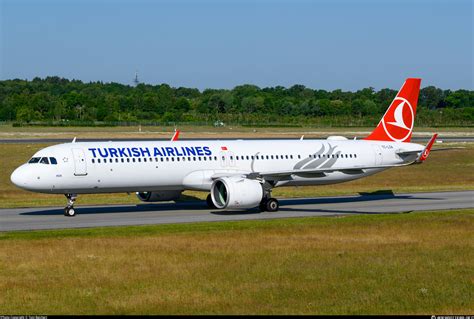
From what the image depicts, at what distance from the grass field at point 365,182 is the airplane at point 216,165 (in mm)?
5692

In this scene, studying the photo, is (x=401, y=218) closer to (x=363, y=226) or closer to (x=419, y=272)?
(x=363, y=226)

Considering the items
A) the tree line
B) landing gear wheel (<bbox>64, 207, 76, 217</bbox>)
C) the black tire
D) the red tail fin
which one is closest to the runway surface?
landing gear wheel (<bbox>64, 207, 76, 217</bbox>)

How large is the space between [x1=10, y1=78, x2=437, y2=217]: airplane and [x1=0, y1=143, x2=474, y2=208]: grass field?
5692 mm

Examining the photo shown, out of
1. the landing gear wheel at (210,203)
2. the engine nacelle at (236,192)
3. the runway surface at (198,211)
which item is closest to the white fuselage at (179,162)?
the engine nacelle at (236,192)

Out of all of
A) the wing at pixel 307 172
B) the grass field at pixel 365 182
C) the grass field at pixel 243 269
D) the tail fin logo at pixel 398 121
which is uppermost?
the tail fin logo at pixel 398 121

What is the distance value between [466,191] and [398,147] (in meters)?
8.64

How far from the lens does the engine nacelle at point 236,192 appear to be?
39375 mm

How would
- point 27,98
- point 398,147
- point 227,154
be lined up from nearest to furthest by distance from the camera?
point 227,154 → point 398,147 → point 27,98

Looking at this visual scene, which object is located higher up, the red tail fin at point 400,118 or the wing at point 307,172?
the red tail fin at point 400,118


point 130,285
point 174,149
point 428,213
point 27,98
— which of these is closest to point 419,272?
point 130,285

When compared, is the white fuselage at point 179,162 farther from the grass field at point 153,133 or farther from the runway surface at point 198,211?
the grass field at point 153,133

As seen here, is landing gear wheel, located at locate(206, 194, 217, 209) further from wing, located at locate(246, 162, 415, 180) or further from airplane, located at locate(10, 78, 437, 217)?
wing, located at locate(246, 162, 415, 180)

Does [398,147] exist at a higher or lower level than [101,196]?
higher

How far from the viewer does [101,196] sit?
51.0 meters
